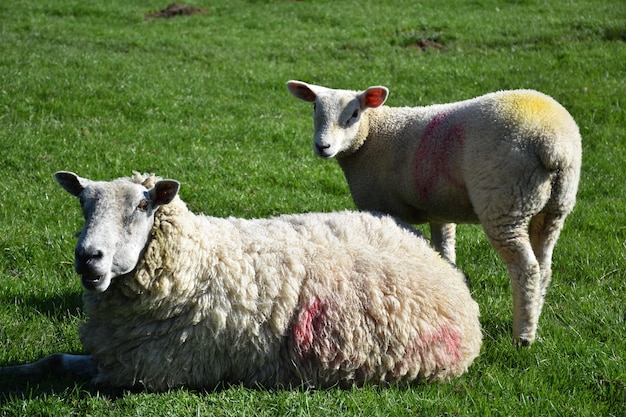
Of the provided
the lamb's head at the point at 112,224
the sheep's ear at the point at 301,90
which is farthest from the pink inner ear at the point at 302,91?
the lamb's head at the point at 112,224

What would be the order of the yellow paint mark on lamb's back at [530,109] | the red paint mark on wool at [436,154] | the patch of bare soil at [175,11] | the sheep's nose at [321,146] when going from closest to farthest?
the yellow paint mark on lamb's back at [530,109] < the red paint mark on wool at [436,154] < the sheep's nose at [321,146] < the patch of bare soil at [175,11]

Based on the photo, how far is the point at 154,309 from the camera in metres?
4.38

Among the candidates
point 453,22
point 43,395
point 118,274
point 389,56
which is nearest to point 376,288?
point 118,274

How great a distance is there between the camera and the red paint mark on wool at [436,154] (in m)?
5.76

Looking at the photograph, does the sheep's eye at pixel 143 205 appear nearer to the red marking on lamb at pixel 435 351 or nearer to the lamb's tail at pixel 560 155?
the red marking on lamb at pixel 435 351

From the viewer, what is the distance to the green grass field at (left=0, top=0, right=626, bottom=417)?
4.39 m

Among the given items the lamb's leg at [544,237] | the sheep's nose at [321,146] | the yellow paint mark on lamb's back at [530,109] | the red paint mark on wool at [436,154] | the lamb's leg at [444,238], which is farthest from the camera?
the lamb's leg at [444,238]

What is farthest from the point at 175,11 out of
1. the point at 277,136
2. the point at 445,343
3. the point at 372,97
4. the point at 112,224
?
the point at 445,343

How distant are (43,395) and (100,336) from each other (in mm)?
A: 453

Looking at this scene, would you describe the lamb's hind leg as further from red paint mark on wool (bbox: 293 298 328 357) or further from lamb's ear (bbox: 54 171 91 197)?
lamb's ear (bbox: 54 171 91 197)

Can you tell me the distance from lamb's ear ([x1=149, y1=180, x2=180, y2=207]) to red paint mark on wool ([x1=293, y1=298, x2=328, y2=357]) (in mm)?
1045

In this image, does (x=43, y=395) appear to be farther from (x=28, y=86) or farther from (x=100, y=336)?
(x=28, y=86)

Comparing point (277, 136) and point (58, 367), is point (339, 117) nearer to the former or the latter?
point (58, 367)

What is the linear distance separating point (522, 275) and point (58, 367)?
315 centimetres
